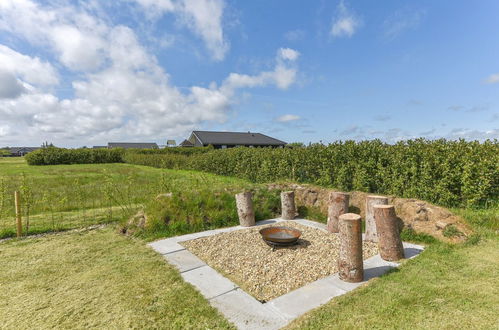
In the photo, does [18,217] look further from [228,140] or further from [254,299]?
[228,140]

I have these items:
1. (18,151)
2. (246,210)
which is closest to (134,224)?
(246,210)

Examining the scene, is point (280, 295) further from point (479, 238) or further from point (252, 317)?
point (479, 238)

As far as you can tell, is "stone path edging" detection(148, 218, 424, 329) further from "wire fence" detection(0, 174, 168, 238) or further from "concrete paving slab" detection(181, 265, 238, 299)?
"wire fence" detection(0, 174, 168, 238)

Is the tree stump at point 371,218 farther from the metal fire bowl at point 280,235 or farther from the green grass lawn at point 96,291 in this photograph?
the green grass lawn at point 96,291

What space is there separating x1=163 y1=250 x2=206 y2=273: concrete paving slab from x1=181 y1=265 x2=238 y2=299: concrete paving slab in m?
0.15

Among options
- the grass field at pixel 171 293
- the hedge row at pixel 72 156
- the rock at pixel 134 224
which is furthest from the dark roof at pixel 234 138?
the grass field at pixel 171 293

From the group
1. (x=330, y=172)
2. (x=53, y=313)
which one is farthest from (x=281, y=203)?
(x=53, y=313)

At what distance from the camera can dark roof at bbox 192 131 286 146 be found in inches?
1519

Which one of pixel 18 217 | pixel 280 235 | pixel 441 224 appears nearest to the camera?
pixel 441 224

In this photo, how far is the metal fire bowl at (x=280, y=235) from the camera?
5172 millimetres

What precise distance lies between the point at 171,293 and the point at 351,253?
278 centimetres

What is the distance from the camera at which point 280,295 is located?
362 cm

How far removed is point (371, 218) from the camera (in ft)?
19.0

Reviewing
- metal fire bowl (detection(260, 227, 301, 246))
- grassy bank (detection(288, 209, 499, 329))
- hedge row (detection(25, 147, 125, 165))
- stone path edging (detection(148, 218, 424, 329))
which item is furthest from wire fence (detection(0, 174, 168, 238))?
hedge row (detection(25, 147, 125, 165))
